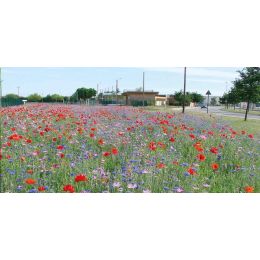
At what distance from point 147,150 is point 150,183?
4.19 ft

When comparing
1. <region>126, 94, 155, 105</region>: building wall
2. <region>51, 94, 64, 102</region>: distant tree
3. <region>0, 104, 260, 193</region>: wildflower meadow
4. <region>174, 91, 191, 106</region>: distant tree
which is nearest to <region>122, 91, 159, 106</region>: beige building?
<region>126, 94, 155, 105</region>: building wall

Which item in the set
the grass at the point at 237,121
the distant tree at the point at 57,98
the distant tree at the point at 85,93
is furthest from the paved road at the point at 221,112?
the distant tree at the point at 57,98

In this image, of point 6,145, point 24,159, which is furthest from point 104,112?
point 24,159

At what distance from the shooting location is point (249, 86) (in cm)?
1330

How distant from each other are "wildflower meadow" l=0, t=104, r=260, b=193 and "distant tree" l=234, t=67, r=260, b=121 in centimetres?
548

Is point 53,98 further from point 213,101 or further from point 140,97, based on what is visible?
point 213,101

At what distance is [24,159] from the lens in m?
4.35

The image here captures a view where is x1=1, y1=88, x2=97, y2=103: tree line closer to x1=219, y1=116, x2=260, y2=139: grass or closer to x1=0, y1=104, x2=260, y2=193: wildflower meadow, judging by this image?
x1=0, y1=104, x2=260, y2=193: wildflower meadow

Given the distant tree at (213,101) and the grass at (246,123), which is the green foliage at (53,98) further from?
the grass at (246,123)

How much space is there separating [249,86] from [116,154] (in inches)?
387

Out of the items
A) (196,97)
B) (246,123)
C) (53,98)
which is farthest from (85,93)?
(246,123)

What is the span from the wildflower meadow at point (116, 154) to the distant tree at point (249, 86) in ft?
18.0
